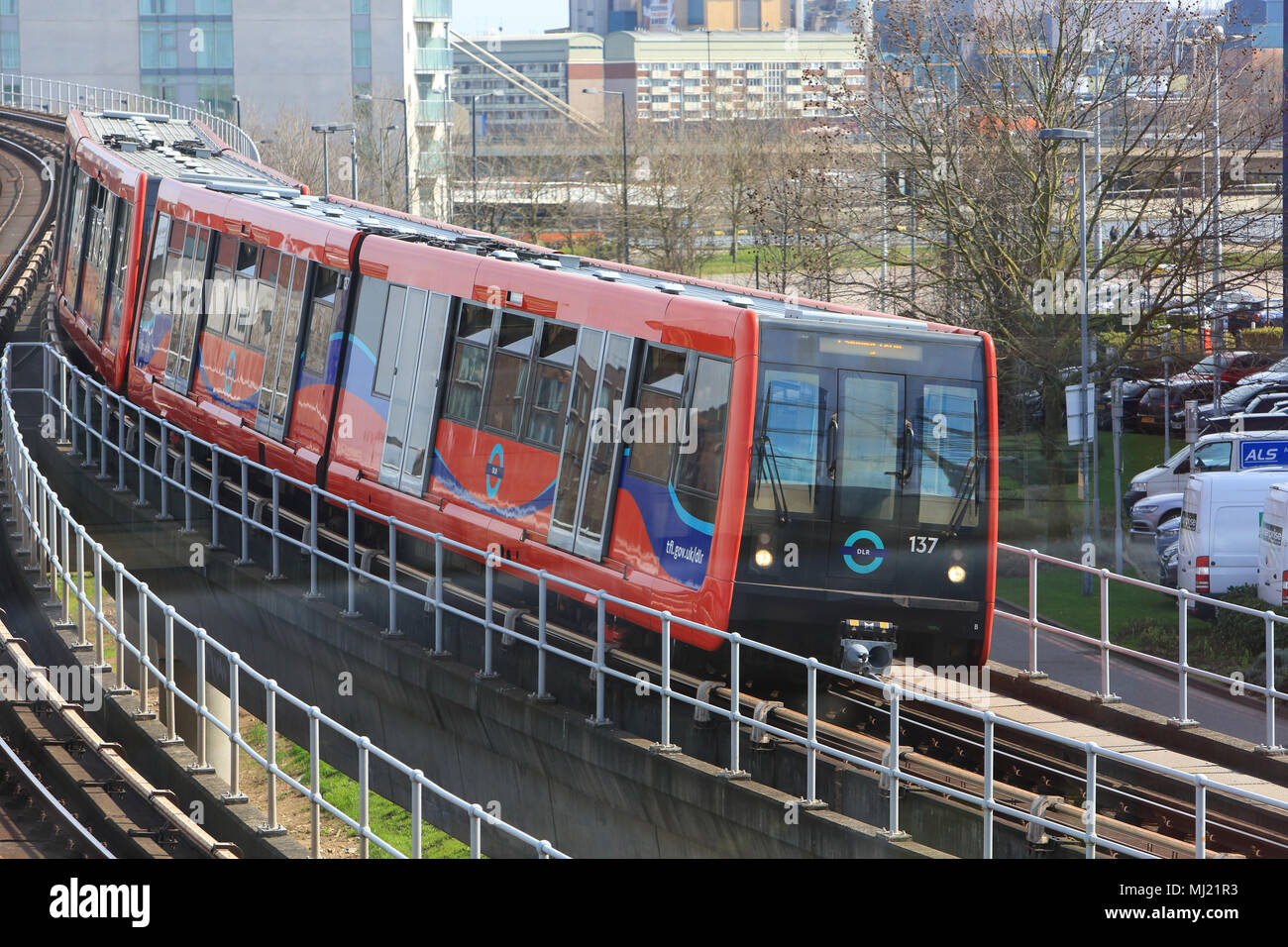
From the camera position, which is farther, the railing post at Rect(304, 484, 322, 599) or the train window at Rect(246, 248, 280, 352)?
the train window at Rect(246, 248, 280, 352)

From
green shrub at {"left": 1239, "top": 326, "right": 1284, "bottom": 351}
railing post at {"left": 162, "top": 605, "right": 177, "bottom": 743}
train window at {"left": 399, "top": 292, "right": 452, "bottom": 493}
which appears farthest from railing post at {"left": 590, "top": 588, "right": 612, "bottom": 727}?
green shrub at {"left": 1239, "top": 326, "right": 1284, "bottom": 351}

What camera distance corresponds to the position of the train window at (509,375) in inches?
537

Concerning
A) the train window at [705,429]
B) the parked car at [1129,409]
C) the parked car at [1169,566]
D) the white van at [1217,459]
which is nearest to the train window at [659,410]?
the train window at [705,429]

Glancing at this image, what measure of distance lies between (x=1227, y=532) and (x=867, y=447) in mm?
11926

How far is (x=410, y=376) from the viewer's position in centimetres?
1507

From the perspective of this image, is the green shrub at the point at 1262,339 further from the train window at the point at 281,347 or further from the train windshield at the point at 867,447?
the train windshield at the point at 867,447

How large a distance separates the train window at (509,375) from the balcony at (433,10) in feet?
250

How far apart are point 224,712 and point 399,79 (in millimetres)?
64719

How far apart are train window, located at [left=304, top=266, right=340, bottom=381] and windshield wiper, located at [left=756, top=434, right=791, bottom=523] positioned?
6.50 metres

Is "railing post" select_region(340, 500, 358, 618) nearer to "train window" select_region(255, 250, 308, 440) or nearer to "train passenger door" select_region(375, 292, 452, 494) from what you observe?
"train passenger door" select_region(375, 292, 452, 494)

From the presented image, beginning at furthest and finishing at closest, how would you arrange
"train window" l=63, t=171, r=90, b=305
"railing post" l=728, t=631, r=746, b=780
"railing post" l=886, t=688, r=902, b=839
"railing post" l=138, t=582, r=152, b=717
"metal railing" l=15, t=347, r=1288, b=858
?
"train window" l=63, t=171, r=90, b=305
"railing post" l=138, t=582, r=152, b=717
"railing post" l=728, t=631, r=746, b=780
"railing post" l=886, t=688, r=902, b=839
"metal railing" l=15, t=347, r=1288, b=858

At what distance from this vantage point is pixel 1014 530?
28734 millimetres

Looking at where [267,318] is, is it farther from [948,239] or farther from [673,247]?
[673,247]

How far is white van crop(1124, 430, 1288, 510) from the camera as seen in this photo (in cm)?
2452
